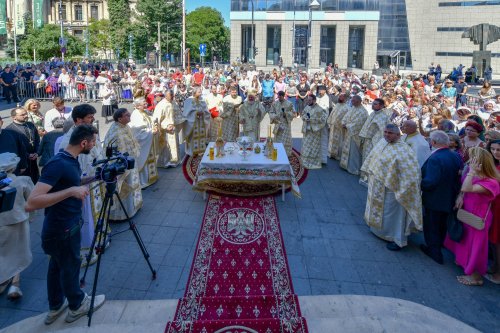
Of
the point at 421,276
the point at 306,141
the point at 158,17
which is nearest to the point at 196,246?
the point at 421,276

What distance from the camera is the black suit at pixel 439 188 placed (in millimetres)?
5473

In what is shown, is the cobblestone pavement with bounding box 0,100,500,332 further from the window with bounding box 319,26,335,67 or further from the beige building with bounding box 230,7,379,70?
the window with bounding box 319,26,335,67

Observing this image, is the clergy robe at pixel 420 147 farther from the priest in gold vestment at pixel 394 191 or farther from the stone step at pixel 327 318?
the stone step at pixel 327 318

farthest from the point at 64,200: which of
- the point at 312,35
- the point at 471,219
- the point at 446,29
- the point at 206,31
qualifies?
the point at 206,31

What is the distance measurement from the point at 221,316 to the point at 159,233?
2427mm

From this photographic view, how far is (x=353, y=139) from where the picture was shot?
32.0ft

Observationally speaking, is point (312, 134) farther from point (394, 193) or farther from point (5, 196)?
point (5, 196)

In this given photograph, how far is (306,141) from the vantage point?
1041 cm

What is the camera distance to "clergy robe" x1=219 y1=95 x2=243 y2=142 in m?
11.2

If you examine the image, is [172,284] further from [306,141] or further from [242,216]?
[306,141]

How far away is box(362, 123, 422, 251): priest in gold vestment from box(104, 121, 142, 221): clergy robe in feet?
12.6

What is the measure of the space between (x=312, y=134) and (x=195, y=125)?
10.1 feet

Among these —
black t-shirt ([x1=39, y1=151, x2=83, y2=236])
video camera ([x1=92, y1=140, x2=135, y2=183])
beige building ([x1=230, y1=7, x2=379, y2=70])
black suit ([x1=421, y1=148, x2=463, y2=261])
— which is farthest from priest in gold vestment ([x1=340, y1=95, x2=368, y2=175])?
beige building ([x1=230, y1=7, x2=379, y2=70])

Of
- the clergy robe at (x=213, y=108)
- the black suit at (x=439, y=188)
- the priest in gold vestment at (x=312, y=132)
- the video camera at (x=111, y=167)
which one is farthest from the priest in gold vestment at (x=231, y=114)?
the video camera at (x=111, y=167)
